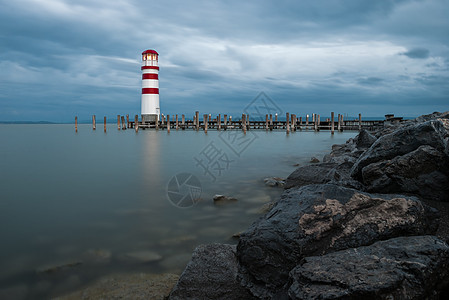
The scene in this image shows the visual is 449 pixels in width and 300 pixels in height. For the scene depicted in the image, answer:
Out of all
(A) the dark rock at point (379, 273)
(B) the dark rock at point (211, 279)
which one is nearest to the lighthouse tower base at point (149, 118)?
(B) the dark rock at point (211, 279)

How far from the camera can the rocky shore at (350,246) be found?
5.66ft

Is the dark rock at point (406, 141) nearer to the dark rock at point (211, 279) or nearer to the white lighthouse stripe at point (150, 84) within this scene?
the dark rock at point (211, 279)

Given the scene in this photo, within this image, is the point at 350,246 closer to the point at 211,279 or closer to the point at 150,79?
the point at 211,279

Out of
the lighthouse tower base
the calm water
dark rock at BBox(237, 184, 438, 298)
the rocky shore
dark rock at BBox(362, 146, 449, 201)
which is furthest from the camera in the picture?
the lighthouse tower base

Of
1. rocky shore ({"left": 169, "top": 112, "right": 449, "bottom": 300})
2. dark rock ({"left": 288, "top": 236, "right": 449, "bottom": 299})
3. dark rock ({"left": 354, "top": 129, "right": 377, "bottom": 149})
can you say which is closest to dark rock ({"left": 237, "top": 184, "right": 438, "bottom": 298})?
rocky shore ({"left": 169, "top": 112, "right": 449, "bottom": 300})

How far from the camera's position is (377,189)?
3406 millimetres

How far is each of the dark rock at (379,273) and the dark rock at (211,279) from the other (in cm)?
73

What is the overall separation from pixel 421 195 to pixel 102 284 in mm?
3219

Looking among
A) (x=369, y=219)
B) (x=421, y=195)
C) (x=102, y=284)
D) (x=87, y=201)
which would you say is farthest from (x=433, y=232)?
(x=87, y=201)

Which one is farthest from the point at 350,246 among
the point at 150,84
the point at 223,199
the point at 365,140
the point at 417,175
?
the point at 150,84

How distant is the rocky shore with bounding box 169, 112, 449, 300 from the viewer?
173cm

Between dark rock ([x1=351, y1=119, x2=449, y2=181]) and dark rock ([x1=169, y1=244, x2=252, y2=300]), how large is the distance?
2021 mm

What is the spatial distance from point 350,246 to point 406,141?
208cm

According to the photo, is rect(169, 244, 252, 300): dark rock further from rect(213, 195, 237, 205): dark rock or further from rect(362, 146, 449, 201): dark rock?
rect(213, 195, 237, 205): dark rock
